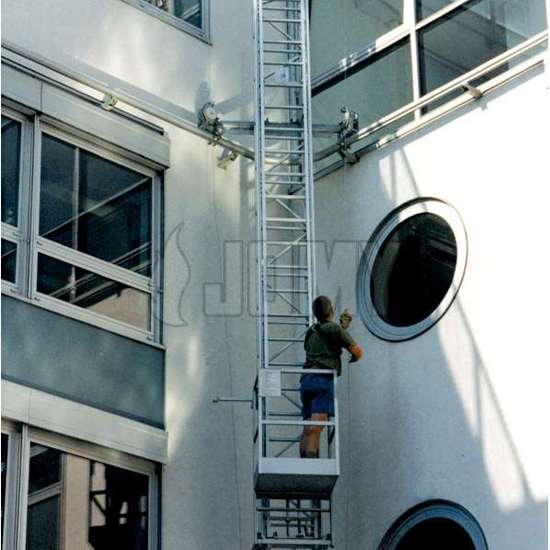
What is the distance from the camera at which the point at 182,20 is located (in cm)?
1455

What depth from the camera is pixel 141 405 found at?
12.6 meters

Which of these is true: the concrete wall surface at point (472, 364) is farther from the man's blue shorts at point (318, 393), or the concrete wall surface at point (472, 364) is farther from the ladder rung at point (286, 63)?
the ladder rung at point (286, 63)

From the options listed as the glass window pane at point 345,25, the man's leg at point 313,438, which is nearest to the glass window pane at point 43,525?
the man's leg at point 313,438

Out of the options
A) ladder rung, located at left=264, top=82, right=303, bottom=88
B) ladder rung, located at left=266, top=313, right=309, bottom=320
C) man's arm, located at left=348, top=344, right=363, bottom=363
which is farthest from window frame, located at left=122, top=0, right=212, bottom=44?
man's arm, located at left=348, top=344, right=363, bottom=363

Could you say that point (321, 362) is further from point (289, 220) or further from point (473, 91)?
point (473, 91)

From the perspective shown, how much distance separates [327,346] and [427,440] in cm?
116

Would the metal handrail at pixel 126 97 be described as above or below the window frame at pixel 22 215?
above

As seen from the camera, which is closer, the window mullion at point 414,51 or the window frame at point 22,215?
the window frame at point 22,215

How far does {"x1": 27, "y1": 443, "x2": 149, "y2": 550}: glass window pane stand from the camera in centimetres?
1150

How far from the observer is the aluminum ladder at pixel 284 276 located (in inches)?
476

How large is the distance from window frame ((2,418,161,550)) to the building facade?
2 centimetres

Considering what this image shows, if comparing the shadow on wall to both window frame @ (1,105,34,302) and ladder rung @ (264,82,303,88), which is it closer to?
ladder rung @ (264,82,303,88)

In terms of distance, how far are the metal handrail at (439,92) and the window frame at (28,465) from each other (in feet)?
12.3

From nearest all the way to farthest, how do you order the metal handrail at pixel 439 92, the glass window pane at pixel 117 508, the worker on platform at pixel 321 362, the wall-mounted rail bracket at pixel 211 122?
the glass window pane at pixel 117 508 < the worker on platform at pixel 321 362 < the metal handrail at pixel 439 92 < the wall-mounted rail bracket at pixel 211 122
